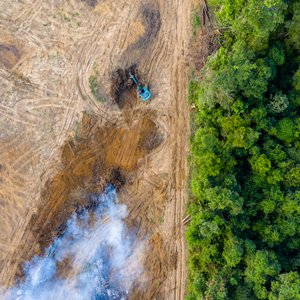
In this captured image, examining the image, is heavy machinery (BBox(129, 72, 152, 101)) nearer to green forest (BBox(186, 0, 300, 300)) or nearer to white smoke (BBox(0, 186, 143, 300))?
green forest (BBox(186, 0, 300, 300))

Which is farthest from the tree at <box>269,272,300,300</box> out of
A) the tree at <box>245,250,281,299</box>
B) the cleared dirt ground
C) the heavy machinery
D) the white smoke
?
the heavy machinery

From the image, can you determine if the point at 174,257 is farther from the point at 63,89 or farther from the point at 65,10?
the point at 65,10

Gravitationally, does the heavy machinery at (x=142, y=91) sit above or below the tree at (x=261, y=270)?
above

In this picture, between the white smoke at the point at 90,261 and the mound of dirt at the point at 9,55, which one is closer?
the white smoke at the point at 90,261

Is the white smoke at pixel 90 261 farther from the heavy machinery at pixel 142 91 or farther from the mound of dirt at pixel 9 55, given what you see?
the mound of dirt at pixel 9 55

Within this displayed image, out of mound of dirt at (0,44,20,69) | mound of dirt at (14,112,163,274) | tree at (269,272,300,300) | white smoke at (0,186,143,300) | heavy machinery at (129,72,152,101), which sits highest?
mound of dirt at (0,44,20,69)

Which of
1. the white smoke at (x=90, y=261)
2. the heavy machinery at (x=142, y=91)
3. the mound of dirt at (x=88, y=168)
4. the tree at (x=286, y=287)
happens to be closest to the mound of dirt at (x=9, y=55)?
the mound of dirt at (x=88, y=168)
